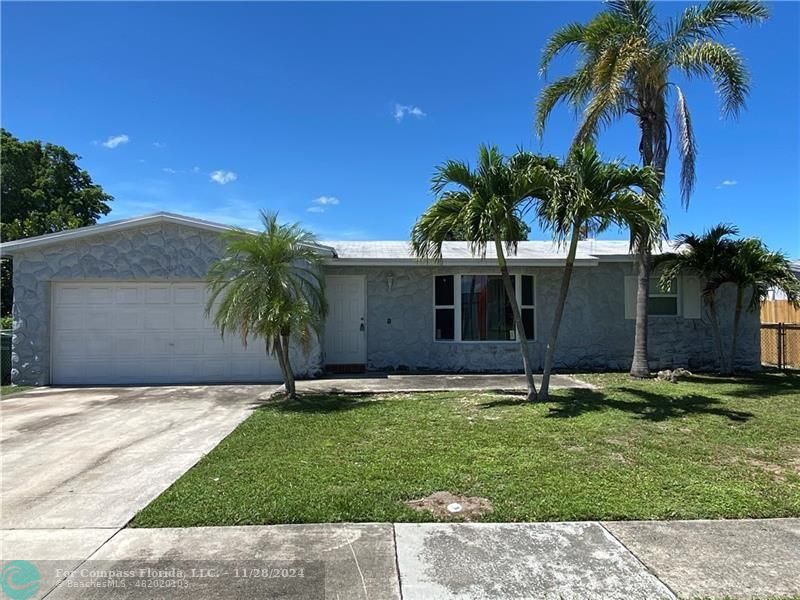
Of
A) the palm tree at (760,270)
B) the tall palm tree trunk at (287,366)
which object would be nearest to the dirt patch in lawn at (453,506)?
the tall palm tree trunk at (287,366)

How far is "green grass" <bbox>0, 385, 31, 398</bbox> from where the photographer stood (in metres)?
10.8

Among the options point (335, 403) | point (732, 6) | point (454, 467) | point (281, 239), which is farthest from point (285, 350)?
point (732, 6)

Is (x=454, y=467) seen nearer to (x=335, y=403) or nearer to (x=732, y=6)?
(x=335, y=403)

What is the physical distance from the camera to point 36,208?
31.2m

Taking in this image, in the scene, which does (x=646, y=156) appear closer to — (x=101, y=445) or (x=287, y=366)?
(x=287, y=366)

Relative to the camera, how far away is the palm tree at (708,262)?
12117 mm

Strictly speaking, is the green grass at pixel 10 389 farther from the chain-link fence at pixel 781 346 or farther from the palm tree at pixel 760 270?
the chain-link fence at pixel 781 346

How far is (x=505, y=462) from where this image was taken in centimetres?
576

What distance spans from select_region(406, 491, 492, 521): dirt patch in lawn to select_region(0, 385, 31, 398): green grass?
990cm

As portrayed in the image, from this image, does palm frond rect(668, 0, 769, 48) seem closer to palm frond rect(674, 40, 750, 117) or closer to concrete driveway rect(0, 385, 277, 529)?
palm frond rect(674, 40, 750, 117)

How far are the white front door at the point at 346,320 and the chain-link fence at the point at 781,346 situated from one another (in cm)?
1135

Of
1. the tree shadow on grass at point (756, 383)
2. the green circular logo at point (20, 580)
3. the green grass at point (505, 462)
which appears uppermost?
the tree shadow on grass at point (756, 383)

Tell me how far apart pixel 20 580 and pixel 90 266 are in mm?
9802

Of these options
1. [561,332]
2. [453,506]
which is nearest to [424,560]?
[453,506]
